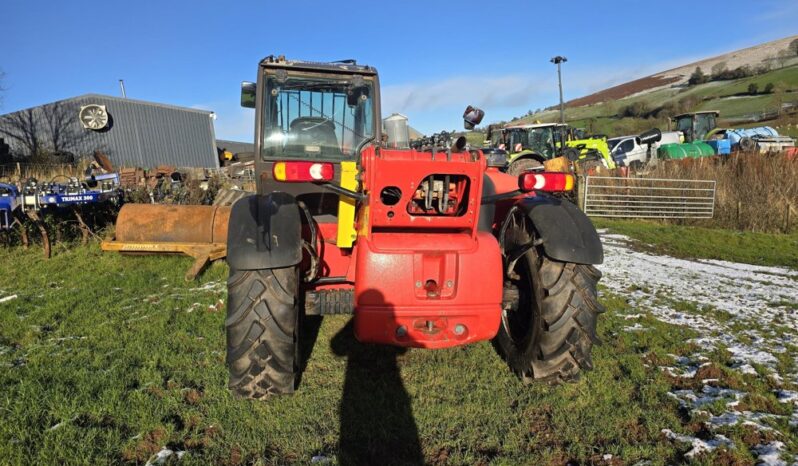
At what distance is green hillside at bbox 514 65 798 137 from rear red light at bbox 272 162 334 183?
39.8 metres

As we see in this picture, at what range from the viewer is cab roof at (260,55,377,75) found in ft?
15.4

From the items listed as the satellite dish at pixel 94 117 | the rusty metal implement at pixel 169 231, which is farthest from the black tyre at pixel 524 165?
the satellite dish at pixel 94 117

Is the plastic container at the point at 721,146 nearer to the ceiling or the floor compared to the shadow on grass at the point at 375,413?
nearer to the ceiling

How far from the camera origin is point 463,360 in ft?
13.0

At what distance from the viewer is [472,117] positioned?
12.1 ft

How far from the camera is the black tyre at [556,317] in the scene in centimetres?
324

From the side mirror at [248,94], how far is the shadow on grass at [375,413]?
2.49m

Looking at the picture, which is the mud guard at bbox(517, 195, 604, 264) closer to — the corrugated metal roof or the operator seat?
the operator seat

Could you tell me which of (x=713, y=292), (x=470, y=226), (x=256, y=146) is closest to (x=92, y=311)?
(x=256, y=146)

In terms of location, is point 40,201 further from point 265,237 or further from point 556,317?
point 556,317

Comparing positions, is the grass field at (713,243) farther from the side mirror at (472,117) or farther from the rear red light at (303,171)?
the rear red light at (303,171)

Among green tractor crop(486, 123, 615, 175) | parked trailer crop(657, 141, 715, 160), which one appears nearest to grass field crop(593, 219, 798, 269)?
green tractor crop(486, 123, 615, 175)

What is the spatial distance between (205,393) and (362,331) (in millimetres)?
1204

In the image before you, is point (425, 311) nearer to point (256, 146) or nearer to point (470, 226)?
point (470, 226)
